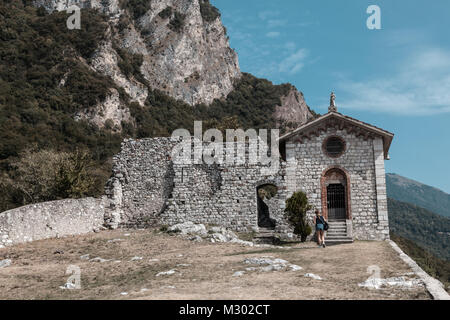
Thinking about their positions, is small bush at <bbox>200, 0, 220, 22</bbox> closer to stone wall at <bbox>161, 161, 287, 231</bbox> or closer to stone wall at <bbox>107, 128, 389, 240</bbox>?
stone wall at <bbox>107, 128, 389, 240</bbox>

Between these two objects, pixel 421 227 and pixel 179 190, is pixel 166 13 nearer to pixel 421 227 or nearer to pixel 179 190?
pixel 421 227

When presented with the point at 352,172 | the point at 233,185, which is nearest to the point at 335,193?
the point at 352,172

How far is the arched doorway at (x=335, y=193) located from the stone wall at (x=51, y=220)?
12.0m

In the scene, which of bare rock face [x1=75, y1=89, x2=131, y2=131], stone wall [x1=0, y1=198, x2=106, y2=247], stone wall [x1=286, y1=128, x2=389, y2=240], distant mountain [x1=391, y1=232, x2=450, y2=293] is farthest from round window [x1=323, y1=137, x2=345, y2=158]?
bare rock face [x1=75, y1=89, x2=131, y2=131]

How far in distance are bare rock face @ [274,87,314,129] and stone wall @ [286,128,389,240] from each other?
252ft

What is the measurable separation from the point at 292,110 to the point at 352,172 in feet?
301

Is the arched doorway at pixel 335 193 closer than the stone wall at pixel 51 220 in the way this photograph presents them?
No

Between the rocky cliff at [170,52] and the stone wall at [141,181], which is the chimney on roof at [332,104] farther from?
the rocky cliff at [170,52]

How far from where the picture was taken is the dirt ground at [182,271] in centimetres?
873

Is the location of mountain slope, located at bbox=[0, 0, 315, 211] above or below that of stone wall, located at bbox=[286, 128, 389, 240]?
above

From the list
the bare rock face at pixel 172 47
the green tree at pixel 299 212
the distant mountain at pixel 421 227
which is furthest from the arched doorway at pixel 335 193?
the distant mountain at pixel 421 227

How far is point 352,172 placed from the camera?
67.4 feet

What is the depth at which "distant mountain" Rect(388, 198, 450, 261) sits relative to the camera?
294ft

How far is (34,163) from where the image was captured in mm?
31141
